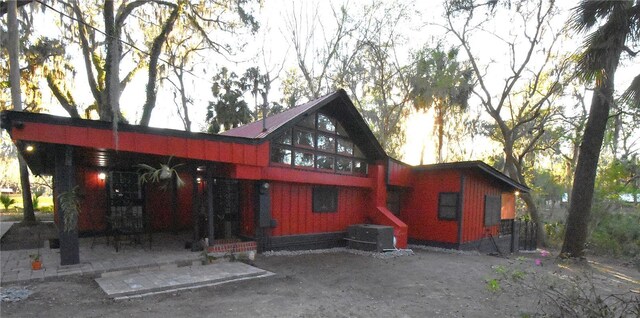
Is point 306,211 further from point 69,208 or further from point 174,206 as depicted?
point 69,208

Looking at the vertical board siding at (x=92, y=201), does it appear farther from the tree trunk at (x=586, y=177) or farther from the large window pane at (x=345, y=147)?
the tree trunk at (x=586, y=177)

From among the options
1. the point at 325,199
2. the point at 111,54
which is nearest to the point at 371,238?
the point at 325,199

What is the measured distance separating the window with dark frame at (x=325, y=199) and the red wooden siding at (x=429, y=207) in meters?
3.30

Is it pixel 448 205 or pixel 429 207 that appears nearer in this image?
pixel 448 205

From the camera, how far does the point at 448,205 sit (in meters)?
11.2

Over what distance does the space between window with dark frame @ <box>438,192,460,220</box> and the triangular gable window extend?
2796 mm

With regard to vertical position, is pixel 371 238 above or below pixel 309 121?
below

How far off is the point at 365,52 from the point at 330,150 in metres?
11.3

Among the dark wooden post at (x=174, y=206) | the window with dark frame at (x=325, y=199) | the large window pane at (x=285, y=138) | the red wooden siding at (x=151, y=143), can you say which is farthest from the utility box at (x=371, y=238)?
the dark wooden post at (x=174, y=206)

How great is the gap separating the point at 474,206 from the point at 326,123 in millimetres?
5880

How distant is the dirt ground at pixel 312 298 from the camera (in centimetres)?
455

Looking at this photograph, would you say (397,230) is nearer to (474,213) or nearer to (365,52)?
(474,213)

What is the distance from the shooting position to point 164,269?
6.59 m

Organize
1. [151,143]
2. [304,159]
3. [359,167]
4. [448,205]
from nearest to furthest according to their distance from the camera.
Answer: [151,143] < [304,159] < [359,167] < [448,205]
